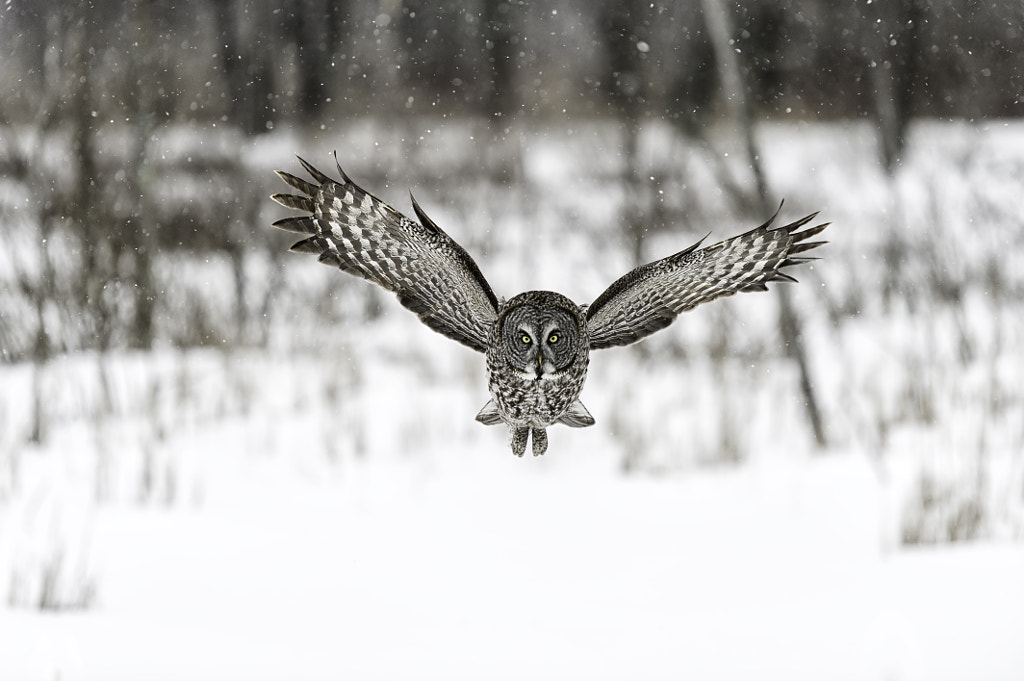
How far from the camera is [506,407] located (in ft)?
4.71

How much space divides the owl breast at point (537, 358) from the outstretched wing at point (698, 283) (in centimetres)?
5

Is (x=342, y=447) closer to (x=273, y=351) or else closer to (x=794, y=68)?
(x=273, y=351)

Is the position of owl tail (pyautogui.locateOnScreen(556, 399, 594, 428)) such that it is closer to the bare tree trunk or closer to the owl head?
the owl head

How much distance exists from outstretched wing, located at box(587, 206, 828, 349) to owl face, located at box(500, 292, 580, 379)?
51 millimetres

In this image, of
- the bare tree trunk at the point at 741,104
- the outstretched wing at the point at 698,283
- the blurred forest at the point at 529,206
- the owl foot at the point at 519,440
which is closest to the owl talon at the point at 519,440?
the owl foot at the point at 519,440

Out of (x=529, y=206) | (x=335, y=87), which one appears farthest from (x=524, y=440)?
(x=335, y=87)

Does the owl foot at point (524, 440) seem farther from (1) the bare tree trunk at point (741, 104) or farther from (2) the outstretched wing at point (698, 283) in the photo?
(1) the bare tree trunk at point (741, 104)

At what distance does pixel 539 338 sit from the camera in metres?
1.35

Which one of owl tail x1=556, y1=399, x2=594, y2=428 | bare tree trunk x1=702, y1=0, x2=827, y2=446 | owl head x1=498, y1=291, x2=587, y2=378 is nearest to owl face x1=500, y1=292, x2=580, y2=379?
owl head x1=498, y1=291, x2=587, y2=378

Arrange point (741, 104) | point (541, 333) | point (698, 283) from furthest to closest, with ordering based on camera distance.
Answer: point (741, 104), point (698, 283), point (541, 333)

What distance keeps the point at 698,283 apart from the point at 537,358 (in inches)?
Result: 10.9

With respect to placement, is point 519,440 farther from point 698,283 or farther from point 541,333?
point 698,283

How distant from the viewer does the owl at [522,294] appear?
4.38 ft

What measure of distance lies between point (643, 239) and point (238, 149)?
5302 millimetres
